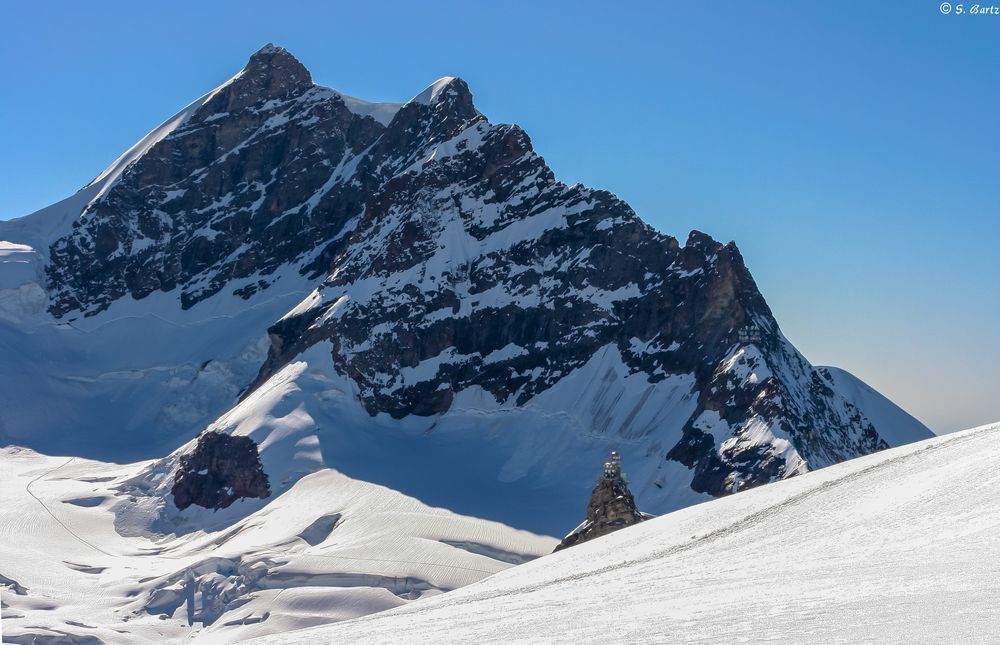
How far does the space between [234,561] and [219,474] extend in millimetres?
28198

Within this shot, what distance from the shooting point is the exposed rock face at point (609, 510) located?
74.6 metres

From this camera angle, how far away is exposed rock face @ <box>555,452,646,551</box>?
74.6 meters

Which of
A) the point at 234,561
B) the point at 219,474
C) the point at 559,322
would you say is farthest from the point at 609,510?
the point at 559,322

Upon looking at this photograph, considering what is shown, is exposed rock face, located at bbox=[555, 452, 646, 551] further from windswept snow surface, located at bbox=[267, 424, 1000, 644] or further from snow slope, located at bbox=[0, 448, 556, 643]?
snow slope, located at bbox=[0, 448, 556, 643]

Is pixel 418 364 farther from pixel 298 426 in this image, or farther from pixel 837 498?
pixel 837 498

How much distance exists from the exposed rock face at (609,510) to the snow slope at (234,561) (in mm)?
53155

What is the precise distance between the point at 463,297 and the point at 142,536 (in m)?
49.6

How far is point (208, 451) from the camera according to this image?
6609 inches

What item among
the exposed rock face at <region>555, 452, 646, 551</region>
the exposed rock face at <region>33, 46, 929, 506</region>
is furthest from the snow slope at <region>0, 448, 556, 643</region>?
the exposed rock face at <region>555, 452, 646, 551</region>

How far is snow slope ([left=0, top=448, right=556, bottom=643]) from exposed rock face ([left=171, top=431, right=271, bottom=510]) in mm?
2290

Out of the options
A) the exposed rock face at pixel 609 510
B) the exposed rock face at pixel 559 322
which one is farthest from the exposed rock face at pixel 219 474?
the exposed rock face at pixel 609 510

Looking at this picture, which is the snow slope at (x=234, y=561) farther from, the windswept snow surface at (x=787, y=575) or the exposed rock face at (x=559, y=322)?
the windswept snow surface at (x=787, y=575)

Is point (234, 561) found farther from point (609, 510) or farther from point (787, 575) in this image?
point (787, 575)

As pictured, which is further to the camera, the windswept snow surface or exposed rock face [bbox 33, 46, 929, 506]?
exposed rock face [bbox 33, 46, 929, 506]
